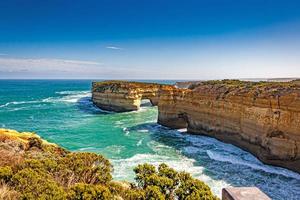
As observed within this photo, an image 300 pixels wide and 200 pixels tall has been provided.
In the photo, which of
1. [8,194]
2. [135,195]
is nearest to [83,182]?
[135,195]

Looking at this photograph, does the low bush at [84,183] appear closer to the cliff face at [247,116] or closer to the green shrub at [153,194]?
the green shrub at [153,194]

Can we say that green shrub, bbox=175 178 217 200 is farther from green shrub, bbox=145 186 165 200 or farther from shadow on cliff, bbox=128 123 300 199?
shadow on cliff, bbox=128 123 300 199

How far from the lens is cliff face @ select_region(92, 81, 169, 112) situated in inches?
2218

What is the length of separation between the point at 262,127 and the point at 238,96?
4.97 m

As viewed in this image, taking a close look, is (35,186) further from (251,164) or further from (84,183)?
(251,164)

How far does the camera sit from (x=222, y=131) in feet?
105

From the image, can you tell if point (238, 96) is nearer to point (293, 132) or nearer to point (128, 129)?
point (293, 132)

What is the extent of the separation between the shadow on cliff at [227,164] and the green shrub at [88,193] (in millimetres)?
11714

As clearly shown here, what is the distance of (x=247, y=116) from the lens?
27.9 m

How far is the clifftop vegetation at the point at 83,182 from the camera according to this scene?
9734mm

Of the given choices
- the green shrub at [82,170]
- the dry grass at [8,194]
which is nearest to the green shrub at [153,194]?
the green shrub at [82,170]

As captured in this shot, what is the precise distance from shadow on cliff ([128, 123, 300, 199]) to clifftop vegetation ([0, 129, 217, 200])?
29.5 ft

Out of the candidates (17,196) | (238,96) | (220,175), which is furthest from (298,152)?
(17,196)

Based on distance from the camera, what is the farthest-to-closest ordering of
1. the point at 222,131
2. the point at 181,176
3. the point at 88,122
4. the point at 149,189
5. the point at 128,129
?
the point at 88,122
the point at 128,129
the point at 222,131
the point at 181,176
the point at 149,189
